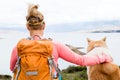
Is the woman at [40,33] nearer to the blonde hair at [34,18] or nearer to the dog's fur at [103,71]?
the blonde hair at [34,18]

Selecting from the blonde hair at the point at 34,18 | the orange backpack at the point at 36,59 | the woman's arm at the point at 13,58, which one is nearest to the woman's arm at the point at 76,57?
the orange backpack at the point at 36,59

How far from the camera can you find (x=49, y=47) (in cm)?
425

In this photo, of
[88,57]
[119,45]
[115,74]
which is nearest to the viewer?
[88,57]

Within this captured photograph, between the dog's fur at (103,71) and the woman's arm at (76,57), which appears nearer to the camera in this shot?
the woman's arm at (76,57)

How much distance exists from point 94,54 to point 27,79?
84 cm

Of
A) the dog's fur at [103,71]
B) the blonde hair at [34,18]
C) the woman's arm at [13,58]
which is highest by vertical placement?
the blonde hair at [34,18]

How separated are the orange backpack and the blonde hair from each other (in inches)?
6.3

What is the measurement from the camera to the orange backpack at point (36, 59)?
423cm

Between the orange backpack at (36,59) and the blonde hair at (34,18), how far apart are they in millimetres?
160

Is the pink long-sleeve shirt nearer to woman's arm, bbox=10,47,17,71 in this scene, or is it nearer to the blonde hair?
woman's arm, bbox=10,47,17,71

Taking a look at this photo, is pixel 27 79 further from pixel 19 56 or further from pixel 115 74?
pixel 115 74

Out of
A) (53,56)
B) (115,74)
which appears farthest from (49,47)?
(115,74)

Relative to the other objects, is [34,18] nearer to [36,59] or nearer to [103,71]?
[36,59]

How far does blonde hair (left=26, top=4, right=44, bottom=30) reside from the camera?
4.32 m
